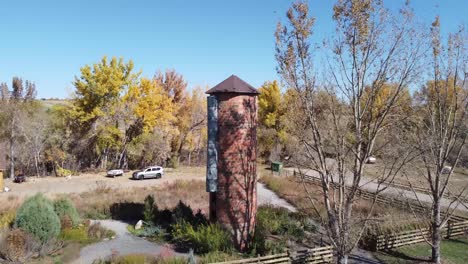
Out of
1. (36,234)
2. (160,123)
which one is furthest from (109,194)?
(160,123)

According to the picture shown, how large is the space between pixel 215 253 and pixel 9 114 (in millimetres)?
34106

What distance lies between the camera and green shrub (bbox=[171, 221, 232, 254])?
45.2 ft

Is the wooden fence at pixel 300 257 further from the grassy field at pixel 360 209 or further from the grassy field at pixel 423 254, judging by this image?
the grassy field at pixel 423 254

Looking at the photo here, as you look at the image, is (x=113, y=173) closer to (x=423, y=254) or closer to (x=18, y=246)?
(x=18, y=246)

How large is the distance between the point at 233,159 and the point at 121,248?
6.40m

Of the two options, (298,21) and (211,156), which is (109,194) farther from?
(298,21)

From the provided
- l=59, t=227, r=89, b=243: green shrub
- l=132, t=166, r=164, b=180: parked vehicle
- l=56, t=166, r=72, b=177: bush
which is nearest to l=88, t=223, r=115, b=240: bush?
l=59, t=227, r=89, b=243: green shrub

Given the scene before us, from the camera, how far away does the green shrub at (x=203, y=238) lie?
1379 cm

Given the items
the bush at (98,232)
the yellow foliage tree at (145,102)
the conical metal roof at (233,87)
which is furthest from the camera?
the yellow foliage tree at (145,102)

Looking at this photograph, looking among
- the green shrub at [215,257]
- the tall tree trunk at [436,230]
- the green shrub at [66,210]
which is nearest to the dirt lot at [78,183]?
the green shrub at [66,210]

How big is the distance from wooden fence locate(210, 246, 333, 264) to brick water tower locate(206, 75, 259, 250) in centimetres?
176

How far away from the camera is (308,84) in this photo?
10961 millimetres

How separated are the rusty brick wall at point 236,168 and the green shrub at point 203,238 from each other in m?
0.44

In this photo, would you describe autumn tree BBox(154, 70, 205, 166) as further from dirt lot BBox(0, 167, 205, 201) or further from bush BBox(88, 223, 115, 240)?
bush BBox(88, 223, 115, 240)
